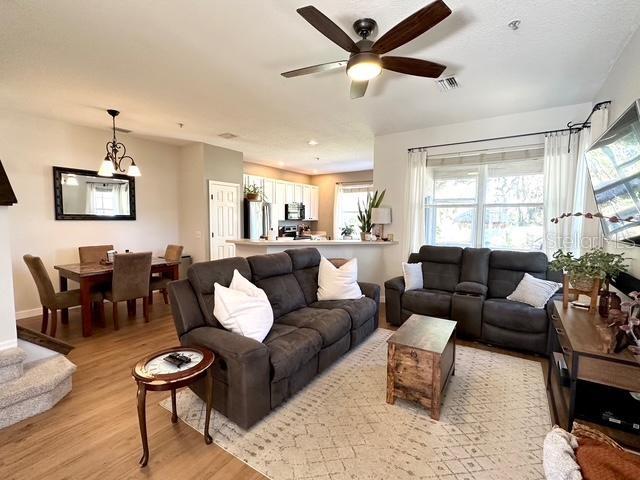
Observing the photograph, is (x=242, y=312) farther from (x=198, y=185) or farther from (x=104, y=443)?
(x=198, y=185)

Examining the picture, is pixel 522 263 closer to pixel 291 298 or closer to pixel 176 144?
pixel 291 298

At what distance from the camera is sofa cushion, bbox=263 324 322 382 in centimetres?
200

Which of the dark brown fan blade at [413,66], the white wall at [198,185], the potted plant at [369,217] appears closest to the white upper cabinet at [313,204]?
the white wall at [198,185]

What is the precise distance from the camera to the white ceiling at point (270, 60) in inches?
78.3

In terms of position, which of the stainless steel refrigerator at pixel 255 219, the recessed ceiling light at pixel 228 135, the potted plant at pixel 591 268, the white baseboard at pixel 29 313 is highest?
the recessed ceiling light at pixel 228 135

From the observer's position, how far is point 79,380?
8.23 ft

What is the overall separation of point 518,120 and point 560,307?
2.71 m

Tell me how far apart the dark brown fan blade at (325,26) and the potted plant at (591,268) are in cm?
223

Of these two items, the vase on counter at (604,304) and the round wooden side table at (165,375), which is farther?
the vase on counter at (604,304)

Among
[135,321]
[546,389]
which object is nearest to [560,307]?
[546,389]

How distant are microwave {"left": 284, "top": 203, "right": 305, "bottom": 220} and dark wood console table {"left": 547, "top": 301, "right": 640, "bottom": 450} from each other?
628 centimetres

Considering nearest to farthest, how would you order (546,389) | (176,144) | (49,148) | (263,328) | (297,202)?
1. (263,328)
2. (546,389)
3. (49,148)
4. (176,144)
5. (297,202)

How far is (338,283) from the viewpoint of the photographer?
11.0 feet

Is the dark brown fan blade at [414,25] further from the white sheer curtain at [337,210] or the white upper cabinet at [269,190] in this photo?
the white sheer curtain at [337,210]
